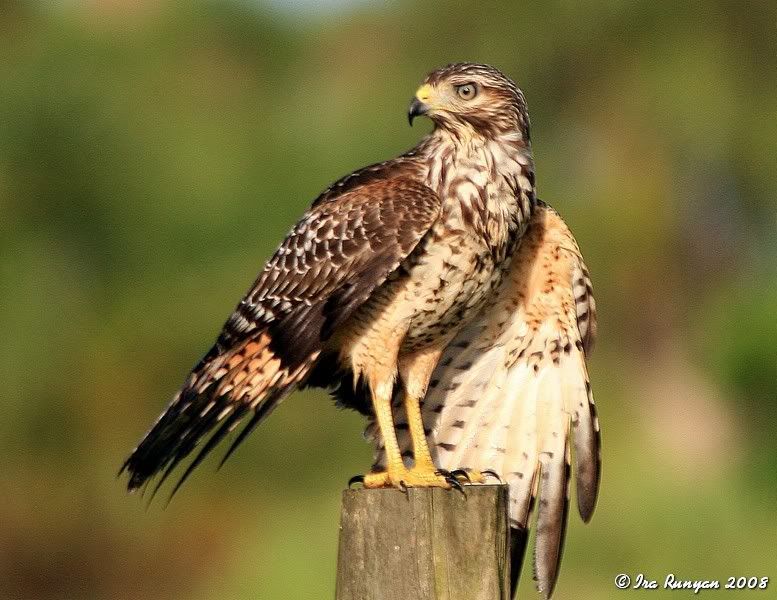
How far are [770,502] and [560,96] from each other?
9.90 metres

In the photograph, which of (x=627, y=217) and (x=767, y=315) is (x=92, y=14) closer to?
(x=627, y=217)

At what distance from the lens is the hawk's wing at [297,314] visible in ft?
13.8

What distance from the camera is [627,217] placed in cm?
1941

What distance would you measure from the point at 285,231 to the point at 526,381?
11679 mm

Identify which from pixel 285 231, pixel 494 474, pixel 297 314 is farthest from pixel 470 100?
pixel 285 231

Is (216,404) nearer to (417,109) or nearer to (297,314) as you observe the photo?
(297,314)

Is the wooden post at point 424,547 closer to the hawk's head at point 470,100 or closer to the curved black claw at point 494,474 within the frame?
the curved black claw at point 494,474

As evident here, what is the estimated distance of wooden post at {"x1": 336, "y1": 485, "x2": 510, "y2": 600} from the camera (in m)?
3.25

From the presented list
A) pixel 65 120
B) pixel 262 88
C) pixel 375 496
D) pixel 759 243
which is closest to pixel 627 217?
pixel 759 243

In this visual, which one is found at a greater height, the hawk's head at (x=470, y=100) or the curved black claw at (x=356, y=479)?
the hawk's head at (x=470, y=100)

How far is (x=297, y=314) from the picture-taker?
172 inches

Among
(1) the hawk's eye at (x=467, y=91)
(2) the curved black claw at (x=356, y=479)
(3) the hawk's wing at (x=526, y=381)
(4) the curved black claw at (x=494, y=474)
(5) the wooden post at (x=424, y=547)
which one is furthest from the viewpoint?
(3) the hawk's wing at (x=526, y=381)

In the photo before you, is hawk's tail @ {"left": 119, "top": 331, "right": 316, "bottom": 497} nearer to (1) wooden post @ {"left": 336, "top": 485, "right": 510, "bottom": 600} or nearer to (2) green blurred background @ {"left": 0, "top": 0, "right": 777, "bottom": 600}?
(1) wooden post @ {"left": 336, "top": 485, "right": 510, "bottom": 600}

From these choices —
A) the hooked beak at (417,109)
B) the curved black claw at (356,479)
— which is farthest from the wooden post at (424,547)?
the hooked beak at (417,109)
